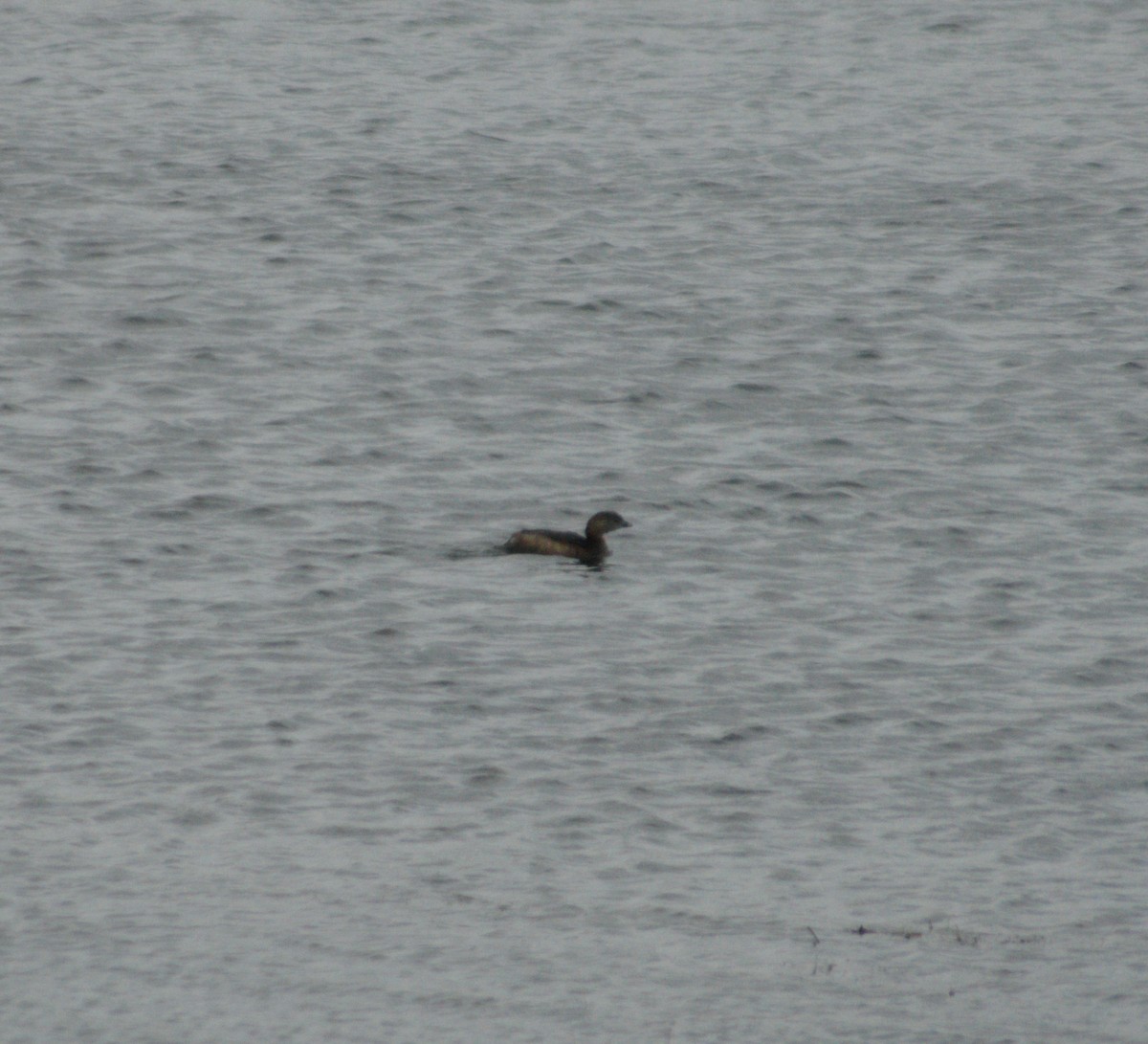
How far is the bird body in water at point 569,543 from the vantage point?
809 inches

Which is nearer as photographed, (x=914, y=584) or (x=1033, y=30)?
(x=914, y=584)

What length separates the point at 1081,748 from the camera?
1658 centimetres

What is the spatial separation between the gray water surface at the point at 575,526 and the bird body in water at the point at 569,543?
171 mm

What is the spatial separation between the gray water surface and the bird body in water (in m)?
0.17

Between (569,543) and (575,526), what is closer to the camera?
(569,543)

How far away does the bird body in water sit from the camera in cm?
2055

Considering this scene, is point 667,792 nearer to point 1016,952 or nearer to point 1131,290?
point 1016,952

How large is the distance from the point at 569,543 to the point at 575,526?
4.23 feet

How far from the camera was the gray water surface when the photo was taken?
1315 centimetres

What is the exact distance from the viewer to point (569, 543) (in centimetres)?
2052

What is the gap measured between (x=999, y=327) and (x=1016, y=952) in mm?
15698

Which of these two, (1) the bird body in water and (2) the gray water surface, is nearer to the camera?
(2) the gray water surface

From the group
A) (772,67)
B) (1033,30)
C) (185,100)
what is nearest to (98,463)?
(185,100)

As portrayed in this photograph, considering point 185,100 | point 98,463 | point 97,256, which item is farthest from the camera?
point 185,100
